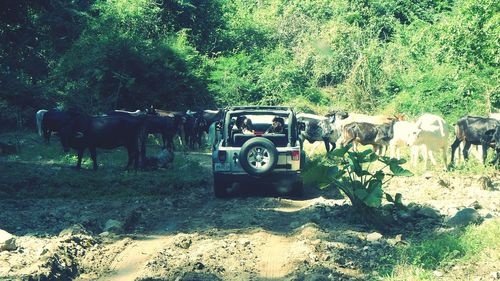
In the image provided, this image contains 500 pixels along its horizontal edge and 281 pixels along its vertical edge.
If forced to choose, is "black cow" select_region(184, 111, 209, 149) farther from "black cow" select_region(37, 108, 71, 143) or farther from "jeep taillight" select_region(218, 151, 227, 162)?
"jeep taillight" select_region(218, 151, 227, 162)

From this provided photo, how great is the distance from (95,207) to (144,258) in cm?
475

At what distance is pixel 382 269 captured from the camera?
839 cm

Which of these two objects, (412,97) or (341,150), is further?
(412,97)

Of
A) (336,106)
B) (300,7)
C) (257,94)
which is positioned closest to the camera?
(336,106)

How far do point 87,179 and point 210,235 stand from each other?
21.1ft

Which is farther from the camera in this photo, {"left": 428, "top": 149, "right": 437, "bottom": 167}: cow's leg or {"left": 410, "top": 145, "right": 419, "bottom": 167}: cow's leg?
{"left": 410, "top": 145, "right": 419, "bottom": 167}: cow's leg

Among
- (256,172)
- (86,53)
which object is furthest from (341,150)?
(86,53)

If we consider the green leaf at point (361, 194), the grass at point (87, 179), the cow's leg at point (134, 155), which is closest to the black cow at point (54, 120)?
the grass at point (87, 179)

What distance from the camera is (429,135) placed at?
18844 mm

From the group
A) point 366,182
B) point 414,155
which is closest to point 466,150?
point 414,155

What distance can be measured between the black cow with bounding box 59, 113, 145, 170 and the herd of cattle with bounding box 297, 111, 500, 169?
6.74m

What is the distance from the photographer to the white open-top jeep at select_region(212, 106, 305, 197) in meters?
14.0

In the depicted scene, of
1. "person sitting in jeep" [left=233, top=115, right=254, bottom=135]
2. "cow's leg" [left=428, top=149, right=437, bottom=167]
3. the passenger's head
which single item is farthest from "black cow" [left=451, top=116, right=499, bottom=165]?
"person sitting in jeep" [left=233, top=115, right=254, bottom=135]

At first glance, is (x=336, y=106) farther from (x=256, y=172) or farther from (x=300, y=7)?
(x=256, y=172)
